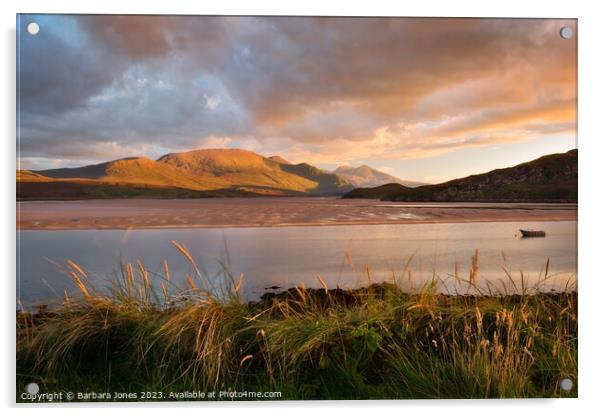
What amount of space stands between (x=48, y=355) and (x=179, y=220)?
1490 millimetres

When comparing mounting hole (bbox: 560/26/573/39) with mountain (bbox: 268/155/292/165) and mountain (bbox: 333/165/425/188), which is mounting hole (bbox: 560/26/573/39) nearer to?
mountain (bbox: 333/165/425/188)

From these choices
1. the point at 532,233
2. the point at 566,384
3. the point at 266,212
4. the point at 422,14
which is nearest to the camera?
the point at 566,384

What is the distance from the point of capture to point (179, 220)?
4.28m

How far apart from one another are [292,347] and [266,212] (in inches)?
48.2

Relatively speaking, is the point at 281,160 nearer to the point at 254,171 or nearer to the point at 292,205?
the point at 254,171

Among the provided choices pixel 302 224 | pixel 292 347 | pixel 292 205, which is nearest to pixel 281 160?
pixel 292 205

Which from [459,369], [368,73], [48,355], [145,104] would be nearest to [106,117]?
[145,104]

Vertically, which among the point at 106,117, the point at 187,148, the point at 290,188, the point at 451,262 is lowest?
the point at 451,262

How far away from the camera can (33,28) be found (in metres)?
4.07

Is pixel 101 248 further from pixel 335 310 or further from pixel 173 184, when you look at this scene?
pixel 335 310

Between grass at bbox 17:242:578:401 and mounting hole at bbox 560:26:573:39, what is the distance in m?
2.22

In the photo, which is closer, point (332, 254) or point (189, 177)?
point (332, 254)

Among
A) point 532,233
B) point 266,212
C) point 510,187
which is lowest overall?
point 532,233

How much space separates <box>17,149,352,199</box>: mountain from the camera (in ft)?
13.9
